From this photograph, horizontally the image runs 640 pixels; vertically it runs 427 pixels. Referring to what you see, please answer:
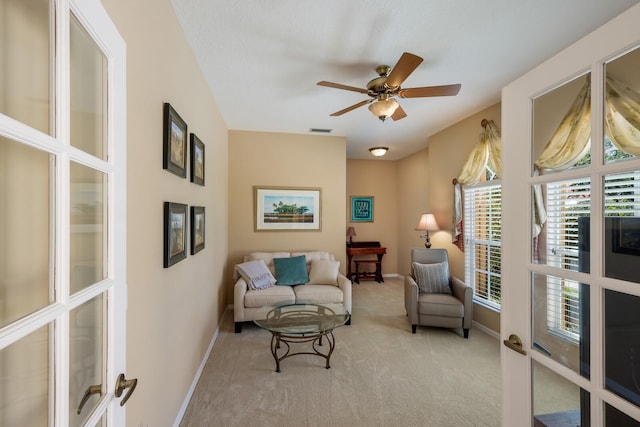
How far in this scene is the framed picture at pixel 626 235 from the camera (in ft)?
2.56

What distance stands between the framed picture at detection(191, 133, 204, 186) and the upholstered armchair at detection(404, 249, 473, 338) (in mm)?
2689

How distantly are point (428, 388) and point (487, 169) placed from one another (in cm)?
263

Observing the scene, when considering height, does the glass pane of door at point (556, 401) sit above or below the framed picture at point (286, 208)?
below

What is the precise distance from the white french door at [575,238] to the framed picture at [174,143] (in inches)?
68.6

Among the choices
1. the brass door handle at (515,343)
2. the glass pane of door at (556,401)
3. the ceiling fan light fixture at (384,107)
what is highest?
the ceiling fan light fixture at (384,107)

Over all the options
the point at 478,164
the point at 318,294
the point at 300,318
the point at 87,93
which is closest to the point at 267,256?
the point at 318,294

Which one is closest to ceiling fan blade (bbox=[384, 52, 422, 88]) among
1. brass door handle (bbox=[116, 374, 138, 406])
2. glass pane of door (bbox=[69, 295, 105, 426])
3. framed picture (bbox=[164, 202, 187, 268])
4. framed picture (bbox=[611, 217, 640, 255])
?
framed picture (bbox=[611, 217, 640, 255])

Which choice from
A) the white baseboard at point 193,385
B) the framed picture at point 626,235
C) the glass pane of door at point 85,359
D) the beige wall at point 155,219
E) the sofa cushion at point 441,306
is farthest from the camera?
the sofa cushion at point 441,306

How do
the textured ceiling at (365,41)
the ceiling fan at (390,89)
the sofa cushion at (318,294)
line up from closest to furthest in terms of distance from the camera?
the textured ceiling at (365,41) → the ceiling fan at (390,89) → the sofa cushion at (318,294)

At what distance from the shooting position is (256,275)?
362cm

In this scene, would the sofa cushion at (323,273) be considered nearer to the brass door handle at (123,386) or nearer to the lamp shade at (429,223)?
the lamp shade at (429,223)

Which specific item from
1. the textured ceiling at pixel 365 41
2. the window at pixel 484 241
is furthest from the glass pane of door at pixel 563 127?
the window at pixel 484 241

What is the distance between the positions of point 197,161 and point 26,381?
2.00 meters

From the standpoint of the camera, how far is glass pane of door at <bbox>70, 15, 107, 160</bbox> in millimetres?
687
